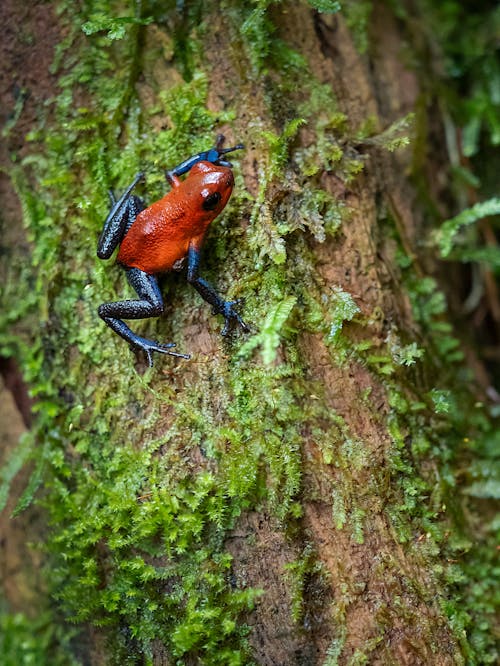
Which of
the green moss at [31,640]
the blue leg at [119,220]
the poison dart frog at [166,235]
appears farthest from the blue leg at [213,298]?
the green moss at [31,640]

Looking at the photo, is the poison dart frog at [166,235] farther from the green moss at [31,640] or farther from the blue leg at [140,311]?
the green moss at [31,640]

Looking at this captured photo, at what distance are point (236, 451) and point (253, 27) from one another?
168 centimetres

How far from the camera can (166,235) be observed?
7.65 feet

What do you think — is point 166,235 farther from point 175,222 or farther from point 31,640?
point 31,640

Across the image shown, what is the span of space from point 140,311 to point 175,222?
0.37 m

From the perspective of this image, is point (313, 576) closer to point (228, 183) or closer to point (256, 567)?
point (256, 567)

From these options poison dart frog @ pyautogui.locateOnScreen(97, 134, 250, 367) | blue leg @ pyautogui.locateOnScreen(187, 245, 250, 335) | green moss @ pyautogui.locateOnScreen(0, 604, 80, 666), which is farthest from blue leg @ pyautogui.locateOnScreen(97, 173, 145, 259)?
Answer: green moss @ pyautogui.locateOnScreen(0, 604, 80, 666)

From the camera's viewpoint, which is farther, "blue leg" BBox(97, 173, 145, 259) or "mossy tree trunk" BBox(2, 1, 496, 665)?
"blue leg" BBox(97, 173, 145, 259)

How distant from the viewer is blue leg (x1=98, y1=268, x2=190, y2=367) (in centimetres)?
233

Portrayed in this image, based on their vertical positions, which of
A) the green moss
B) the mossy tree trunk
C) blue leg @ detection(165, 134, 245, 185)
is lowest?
the green moss

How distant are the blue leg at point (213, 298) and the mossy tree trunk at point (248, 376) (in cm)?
6

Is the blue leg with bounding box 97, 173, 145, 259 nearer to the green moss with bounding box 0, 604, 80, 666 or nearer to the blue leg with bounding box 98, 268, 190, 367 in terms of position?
the blue leg with bounding box 98, 268, 190, 367

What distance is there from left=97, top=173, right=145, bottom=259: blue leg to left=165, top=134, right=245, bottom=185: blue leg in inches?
6.3

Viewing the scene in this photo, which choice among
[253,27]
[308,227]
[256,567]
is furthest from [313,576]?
[253,27]
